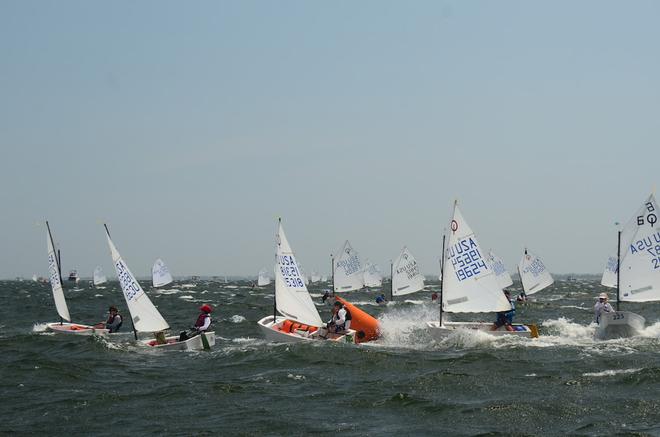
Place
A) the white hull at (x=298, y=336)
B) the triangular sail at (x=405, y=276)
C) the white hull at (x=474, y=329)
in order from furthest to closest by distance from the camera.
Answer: the triangular sail at (x=405, y=276) → the white hull at (x=474, y=329) → the white hull at (x=298, y=336)

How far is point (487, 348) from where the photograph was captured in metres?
21.6

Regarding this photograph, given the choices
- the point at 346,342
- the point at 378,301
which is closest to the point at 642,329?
the point at 346,342

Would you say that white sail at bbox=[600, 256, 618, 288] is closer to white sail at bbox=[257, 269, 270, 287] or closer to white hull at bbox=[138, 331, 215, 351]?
white hull at bbox=[138, 331, 215, 351]

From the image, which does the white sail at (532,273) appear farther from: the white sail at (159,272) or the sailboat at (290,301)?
the white sail at (159,272)

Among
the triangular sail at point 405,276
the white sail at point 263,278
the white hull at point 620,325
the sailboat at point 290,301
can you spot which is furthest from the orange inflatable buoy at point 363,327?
the white sail at point 263,278

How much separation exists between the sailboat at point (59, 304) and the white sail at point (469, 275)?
13.4 metres

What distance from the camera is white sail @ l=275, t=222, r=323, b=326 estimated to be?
24969 mm

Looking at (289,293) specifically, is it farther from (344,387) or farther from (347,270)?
(347,270)

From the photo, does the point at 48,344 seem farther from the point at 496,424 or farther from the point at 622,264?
the point at 622,264

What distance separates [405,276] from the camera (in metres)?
54.1

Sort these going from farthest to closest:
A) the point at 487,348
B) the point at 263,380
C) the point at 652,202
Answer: the point at 652,202, the point at 487,348, the point at 263,380

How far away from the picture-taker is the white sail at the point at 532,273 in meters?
55.7

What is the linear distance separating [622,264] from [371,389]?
12541 mm

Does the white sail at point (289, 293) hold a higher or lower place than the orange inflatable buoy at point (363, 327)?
higher
